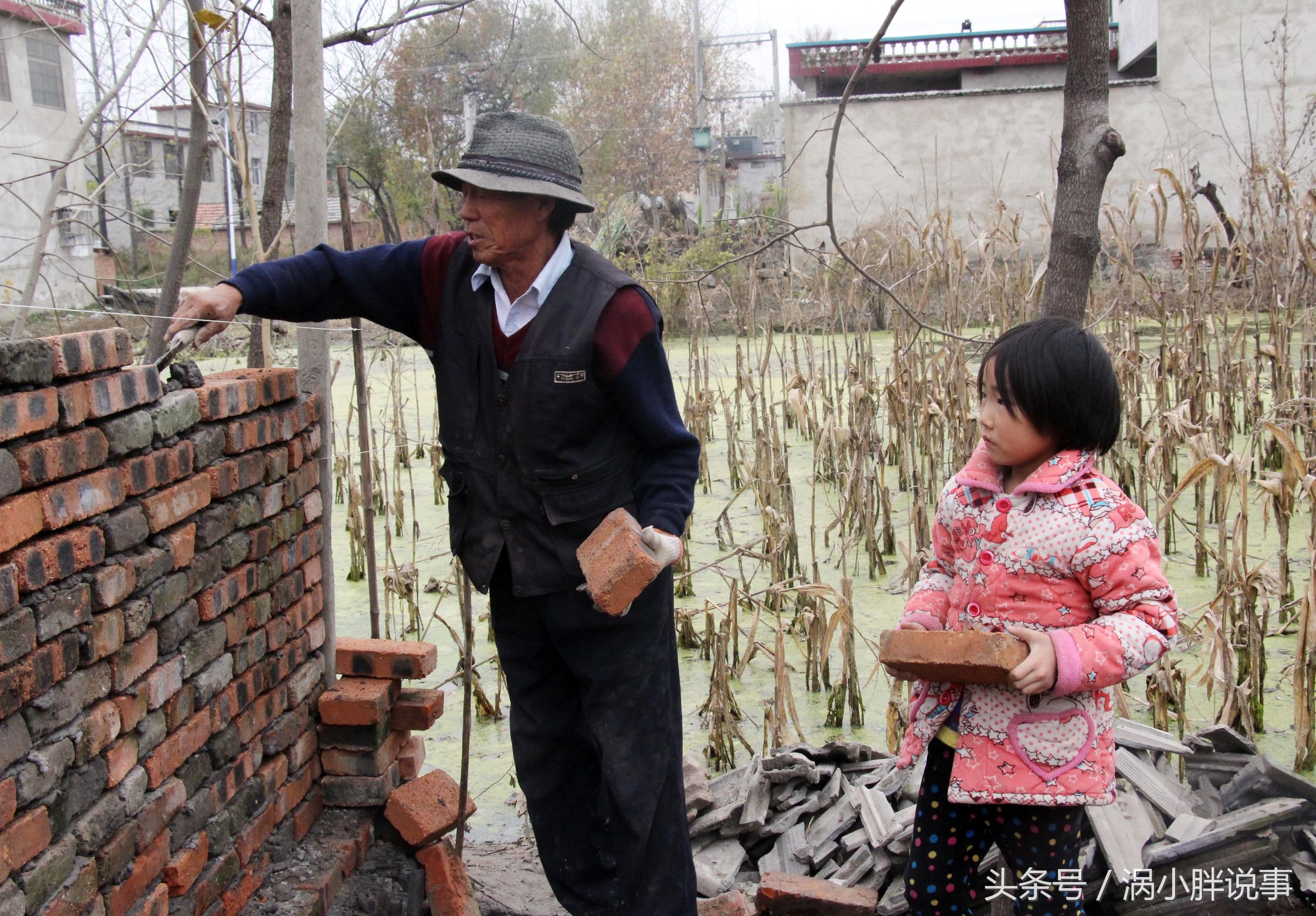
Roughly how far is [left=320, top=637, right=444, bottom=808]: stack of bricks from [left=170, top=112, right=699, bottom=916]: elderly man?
39 centimetres

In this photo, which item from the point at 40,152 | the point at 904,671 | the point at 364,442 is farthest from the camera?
the point at 40,152

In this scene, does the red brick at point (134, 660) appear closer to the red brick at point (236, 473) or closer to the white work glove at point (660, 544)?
the red brick at point (236, 473)

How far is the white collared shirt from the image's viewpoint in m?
2.04

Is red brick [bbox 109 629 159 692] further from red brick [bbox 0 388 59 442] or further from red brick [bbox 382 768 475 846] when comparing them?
red brick [bbox 382 768 475 846]

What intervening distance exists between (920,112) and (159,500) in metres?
15.6

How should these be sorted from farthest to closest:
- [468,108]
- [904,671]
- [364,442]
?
[468,108] → [364,442] → [904,671]

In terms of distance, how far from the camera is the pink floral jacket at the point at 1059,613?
1.67 meters

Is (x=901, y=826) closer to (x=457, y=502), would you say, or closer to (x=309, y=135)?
(x=457, y=502)

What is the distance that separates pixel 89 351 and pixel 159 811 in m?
0.73

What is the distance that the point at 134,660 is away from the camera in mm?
1754

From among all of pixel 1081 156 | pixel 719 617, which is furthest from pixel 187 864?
pixel 719 617

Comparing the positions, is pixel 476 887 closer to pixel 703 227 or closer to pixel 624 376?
pixel 624 376

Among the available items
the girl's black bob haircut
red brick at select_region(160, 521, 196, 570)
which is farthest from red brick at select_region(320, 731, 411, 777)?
the girl's black bob haircut

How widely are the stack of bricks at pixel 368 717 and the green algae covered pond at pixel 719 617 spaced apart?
460 millimetres
